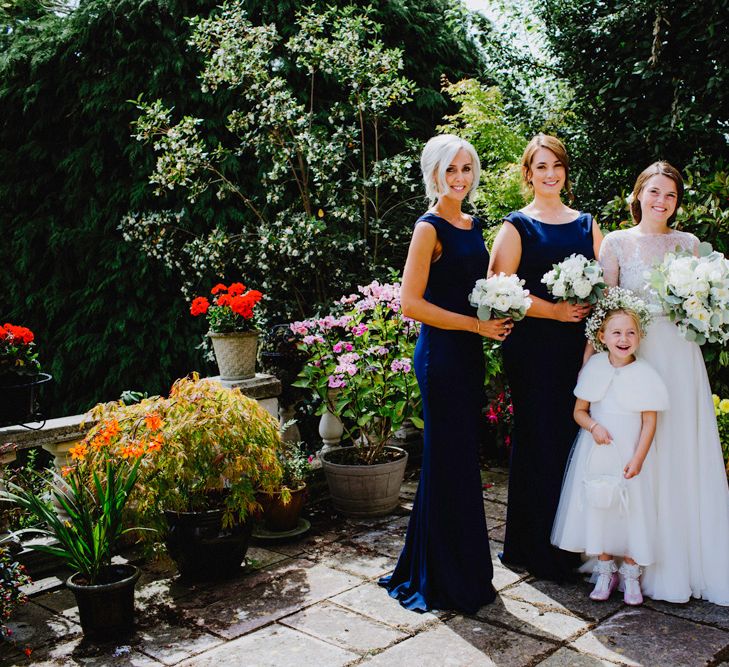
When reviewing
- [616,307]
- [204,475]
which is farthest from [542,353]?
[204,475]

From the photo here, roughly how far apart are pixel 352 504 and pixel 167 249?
10.5 ft

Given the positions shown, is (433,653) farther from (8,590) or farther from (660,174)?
(660,174)

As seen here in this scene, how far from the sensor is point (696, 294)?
3.43 meters

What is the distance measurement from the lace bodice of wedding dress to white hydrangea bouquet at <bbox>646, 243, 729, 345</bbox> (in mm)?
178

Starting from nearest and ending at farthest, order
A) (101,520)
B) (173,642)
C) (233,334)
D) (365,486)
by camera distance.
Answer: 1. (173,642)
2. (101,520)
3. (365,486)
4. (233,334)

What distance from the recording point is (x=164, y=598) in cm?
385

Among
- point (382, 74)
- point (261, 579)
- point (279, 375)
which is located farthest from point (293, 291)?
point (261, 579)

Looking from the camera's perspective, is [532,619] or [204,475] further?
[204,475]

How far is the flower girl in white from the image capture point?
3.60 meters

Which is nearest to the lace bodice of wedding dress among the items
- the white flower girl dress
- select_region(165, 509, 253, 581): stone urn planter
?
the white flower girl dress

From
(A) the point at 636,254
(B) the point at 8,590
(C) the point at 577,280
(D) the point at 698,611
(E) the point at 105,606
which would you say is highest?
(A) the point at 636,254

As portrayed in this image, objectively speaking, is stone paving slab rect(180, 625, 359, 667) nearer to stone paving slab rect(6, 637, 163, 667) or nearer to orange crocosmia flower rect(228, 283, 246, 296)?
stone paving slab rect(6, 637, 163, 667)

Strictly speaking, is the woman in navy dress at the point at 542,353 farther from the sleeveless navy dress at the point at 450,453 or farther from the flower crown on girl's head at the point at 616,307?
the sleeveless navy dress at the point at 450,453

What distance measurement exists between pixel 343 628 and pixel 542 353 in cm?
160
